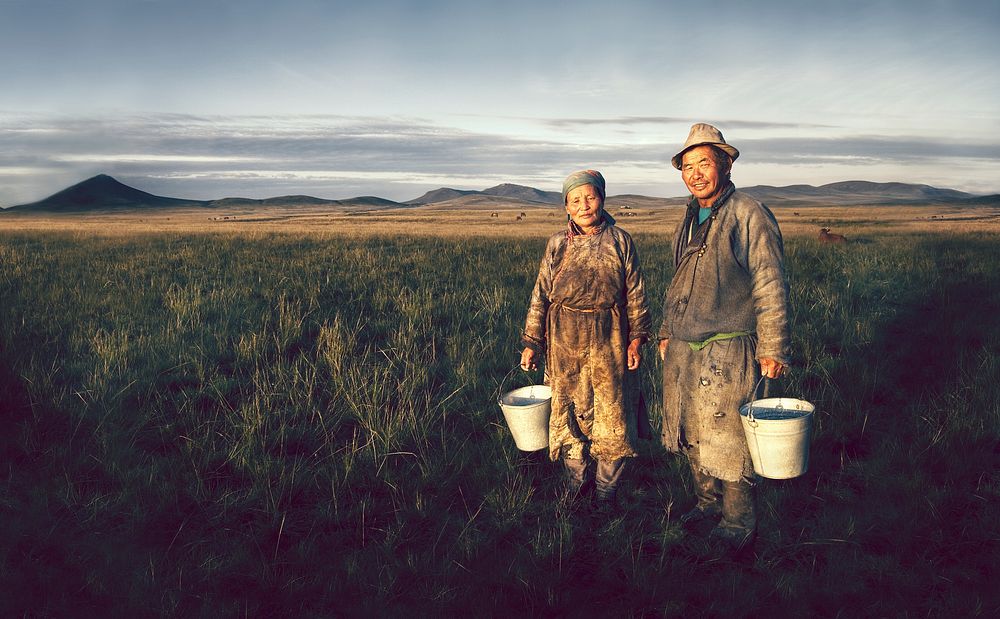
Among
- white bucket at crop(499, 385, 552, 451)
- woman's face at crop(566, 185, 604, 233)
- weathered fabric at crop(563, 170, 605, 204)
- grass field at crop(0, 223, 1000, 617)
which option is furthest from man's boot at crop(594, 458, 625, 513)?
weathered fabric at crop(563, 170, 605, 204)

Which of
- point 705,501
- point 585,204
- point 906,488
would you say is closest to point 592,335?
point 585,204

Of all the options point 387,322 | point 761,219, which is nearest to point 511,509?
point 761,219

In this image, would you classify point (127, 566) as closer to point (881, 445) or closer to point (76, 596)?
point (76, 596)

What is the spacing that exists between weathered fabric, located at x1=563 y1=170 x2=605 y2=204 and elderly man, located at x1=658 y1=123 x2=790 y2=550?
1.38 feet

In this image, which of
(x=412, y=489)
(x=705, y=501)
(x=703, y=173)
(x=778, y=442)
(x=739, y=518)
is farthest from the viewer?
(x=412, y=489)

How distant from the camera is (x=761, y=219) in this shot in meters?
3.04

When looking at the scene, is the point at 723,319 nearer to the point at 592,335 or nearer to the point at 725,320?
the point at 725,320

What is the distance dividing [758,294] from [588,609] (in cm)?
174

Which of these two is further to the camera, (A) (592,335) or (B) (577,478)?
(B) (577,478)

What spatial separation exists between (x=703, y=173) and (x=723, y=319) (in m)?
0.76

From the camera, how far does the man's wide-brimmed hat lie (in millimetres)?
3021

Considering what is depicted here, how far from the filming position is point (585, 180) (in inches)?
132

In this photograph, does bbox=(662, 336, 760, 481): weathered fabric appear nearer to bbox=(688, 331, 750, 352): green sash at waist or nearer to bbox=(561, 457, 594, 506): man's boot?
bbox=(688, 331, 750, 352): green sash at waist

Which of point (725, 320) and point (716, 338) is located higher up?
point (725, 320)
